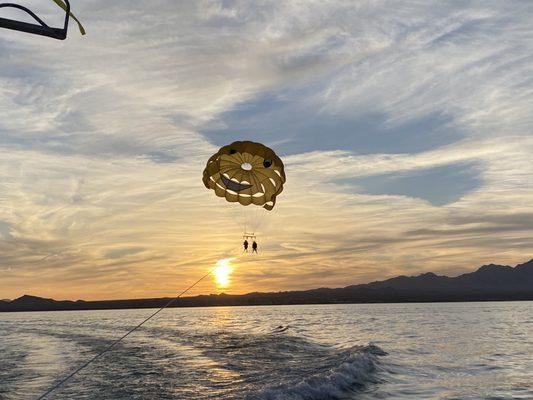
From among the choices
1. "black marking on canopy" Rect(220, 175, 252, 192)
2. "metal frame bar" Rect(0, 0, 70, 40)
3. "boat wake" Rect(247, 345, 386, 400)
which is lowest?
"boat wake" Rect(247, 345, 386, 400)

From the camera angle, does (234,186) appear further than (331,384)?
Yes

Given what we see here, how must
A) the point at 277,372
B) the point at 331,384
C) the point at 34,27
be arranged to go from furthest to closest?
the point at 277,372 → the point at 331,384 → the point at 34,27

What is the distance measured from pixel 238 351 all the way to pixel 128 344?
1490 centimetres

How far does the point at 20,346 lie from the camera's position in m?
51.4

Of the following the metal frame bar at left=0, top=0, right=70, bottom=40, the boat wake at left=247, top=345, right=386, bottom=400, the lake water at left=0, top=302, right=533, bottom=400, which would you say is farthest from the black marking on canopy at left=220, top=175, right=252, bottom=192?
the metal frame bar at left=0, top=0, right=70, bottom=40

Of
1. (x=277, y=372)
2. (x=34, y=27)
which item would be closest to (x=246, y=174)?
(x=277, y=372)

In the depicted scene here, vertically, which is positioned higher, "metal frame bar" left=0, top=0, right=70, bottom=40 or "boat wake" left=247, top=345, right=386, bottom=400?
→ "metal frame bar" left=0, top=0, right=70, bottom=40

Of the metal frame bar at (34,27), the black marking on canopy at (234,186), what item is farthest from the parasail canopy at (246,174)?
the metal frame bar at (34,27)

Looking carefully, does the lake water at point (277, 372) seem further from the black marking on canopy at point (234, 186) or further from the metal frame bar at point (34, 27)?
the metal frame bar at point (34, 27)

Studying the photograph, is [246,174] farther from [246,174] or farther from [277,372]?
[277,372]

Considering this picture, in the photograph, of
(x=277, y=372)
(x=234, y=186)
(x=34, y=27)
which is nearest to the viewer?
(x=34, y=27)

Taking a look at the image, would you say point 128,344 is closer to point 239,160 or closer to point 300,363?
point 300,363

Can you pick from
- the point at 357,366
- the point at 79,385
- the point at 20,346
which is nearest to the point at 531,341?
the point at 357,366

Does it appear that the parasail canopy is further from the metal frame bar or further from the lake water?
the metal frame bar
